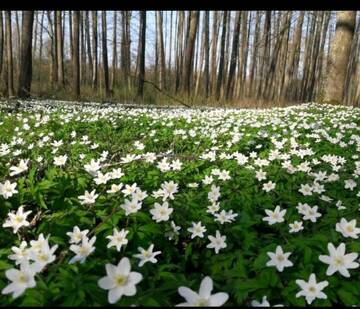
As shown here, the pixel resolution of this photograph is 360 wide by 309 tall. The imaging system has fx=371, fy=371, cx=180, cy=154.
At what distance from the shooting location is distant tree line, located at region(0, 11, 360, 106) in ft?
44.7

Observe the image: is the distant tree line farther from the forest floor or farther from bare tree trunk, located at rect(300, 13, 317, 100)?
the forest floor

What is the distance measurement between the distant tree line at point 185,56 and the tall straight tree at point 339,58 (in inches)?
1.3

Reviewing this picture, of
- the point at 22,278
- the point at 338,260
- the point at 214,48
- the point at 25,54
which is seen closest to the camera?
the point at 22,278

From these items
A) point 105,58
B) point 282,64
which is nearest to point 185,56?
point 105,58

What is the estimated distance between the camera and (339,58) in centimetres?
1348

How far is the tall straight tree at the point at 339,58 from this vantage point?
43.0 ft

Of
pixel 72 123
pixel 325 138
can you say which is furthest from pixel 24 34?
pixel 325 138

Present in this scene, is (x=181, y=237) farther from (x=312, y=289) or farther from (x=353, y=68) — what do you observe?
(x=353, y=68)

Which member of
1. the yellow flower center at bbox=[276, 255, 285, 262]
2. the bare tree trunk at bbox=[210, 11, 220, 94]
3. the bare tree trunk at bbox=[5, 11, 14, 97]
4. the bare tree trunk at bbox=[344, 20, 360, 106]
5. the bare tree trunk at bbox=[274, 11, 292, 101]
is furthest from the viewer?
the bare tree trunk at bbox=[344, 20, 360, 106]

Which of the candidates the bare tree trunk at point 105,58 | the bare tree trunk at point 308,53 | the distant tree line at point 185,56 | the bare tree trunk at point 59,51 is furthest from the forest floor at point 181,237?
the bare tree trunk at point 308,53

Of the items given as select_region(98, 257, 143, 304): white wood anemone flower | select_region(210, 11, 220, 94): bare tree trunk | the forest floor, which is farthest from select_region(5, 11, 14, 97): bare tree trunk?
select_region(210, 11, 220, 94): bare tree trunk

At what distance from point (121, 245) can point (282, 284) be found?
0.78m

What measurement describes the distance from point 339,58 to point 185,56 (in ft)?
30.0

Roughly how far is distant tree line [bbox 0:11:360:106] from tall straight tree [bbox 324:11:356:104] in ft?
0.11
